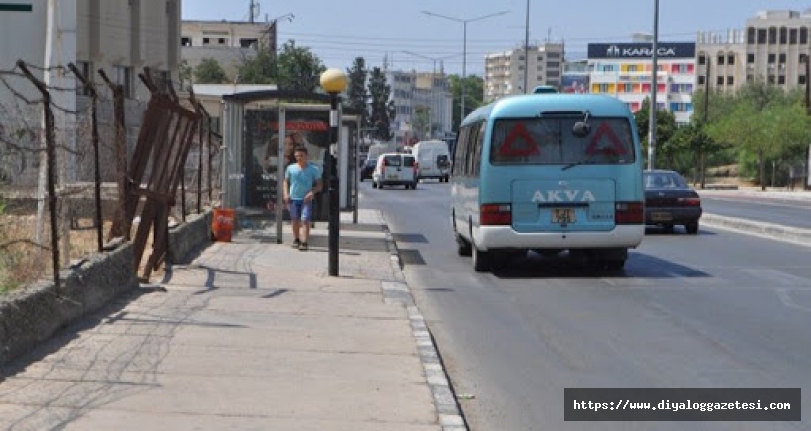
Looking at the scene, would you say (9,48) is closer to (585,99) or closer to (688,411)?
(585,99)

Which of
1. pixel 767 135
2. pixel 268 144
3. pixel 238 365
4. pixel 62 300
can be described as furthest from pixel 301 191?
pixel 767 135

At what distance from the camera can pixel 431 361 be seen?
32.3ft

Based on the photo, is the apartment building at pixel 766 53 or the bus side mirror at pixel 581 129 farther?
the apartment building at pixel 766 53

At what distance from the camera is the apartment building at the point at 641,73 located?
116 metres

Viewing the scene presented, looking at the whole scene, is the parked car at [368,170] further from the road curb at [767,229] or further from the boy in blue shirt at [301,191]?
the boy in blue shirt at [301,191]

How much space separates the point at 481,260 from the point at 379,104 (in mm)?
121558

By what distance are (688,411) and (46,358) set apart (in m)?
4.67

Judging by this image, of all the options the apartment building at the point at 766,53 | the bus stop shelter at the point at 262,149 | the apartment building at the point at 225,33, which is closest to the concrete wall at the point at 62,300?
the bus stop shelter at the point at 262,149

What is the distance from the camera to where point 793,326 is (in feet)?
40.6

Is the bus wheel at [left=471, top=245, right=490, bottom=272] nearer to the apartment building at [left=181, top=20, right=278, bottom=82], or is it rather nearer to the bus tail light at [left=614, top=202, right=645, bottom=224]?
the bus tail light at [left=614, top=202, right=645, bottom=224]

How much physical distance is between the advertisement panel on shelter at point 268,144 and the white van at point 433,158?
50.1 metres

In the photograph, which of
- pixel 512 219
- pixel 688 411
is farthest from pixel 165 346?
pixel 512 219

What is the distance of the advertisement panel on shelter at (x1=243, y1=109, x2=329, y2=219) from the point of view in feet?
78.1

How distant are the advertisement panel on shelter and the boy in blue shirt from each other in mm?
3806
